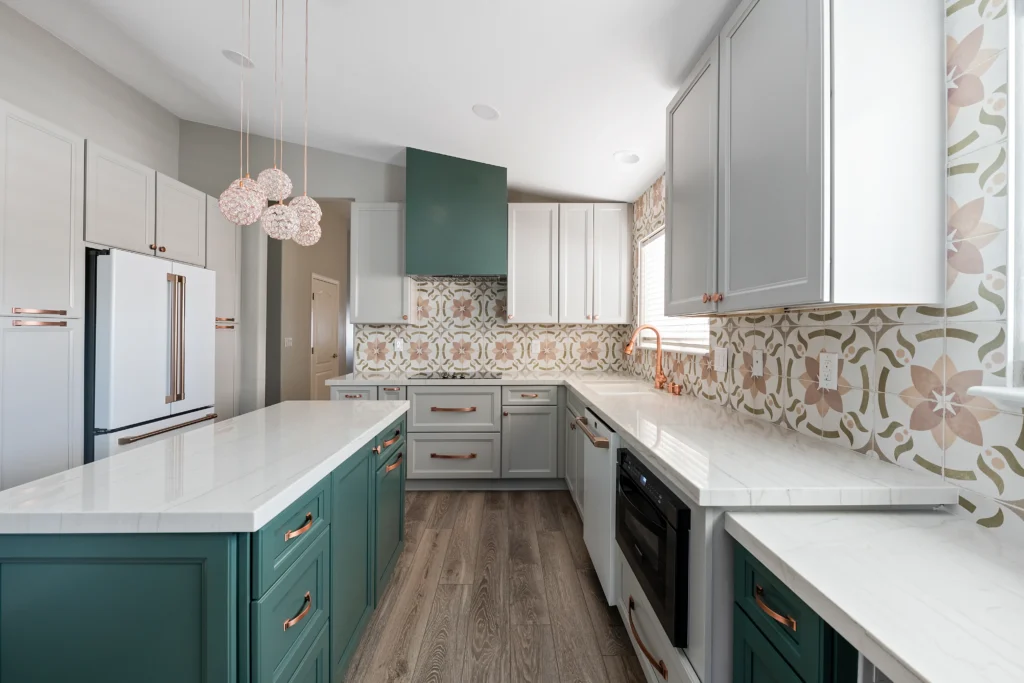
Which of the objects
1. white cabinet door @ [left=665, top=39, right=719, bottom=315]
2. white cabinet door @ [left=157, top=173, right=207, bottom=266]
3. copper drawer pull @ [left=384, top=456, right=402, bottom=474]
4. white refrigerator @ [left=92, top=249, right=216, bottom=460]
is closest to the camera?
white cabinet door @ [left=665, top=39, right=719, bottom=315]

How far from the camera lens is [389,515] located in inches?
81.9

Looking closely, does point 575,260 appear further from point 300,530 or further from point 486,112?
point 300,530

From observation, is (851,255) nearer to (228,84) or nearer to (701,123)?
(701,123)

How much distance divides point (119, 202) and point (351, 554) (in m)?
2.49

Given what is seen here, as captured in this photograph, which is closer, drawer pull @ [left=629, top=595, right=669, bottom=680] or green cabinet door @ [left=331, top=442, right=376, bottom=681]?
drawer pull @ [left=629, top=595, right=669, bottom=680]

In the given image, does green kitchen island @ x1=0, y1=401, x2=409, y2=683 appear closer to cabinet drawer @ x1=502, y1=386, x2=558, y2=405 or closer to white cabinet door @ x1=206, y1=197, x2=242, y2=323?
cabinet drawer @ x1=502, y1=386, x2=558, y2=405

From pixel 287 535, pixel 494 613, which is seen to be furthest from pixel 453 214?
pixel 287 535

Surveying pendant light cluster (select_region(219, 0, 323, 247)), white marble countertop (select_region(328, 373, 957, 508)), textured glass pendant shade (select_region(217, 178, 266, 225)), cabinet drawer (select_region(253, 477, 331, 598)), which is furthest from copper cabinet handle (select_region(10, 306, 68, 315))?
white marble countertop (select_region(328, 373, 957, 508))

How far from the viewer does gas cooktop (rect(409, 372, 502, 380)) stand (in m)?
3.56

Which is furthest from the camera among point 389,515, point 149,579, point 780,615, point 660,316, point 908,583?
point 660,316

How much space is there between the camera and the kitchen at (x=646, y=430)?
3.08 ft

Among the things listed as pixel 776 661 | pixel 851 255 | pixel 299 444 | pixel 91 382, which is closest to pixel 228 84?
pixel 91 382

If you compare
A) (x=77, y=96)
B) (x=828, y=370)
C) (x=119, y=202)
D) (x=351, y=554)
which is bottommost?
(x=351, y=554)

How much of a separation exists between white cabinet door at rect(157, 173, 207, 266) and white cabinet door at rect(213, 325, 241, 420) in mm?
572
